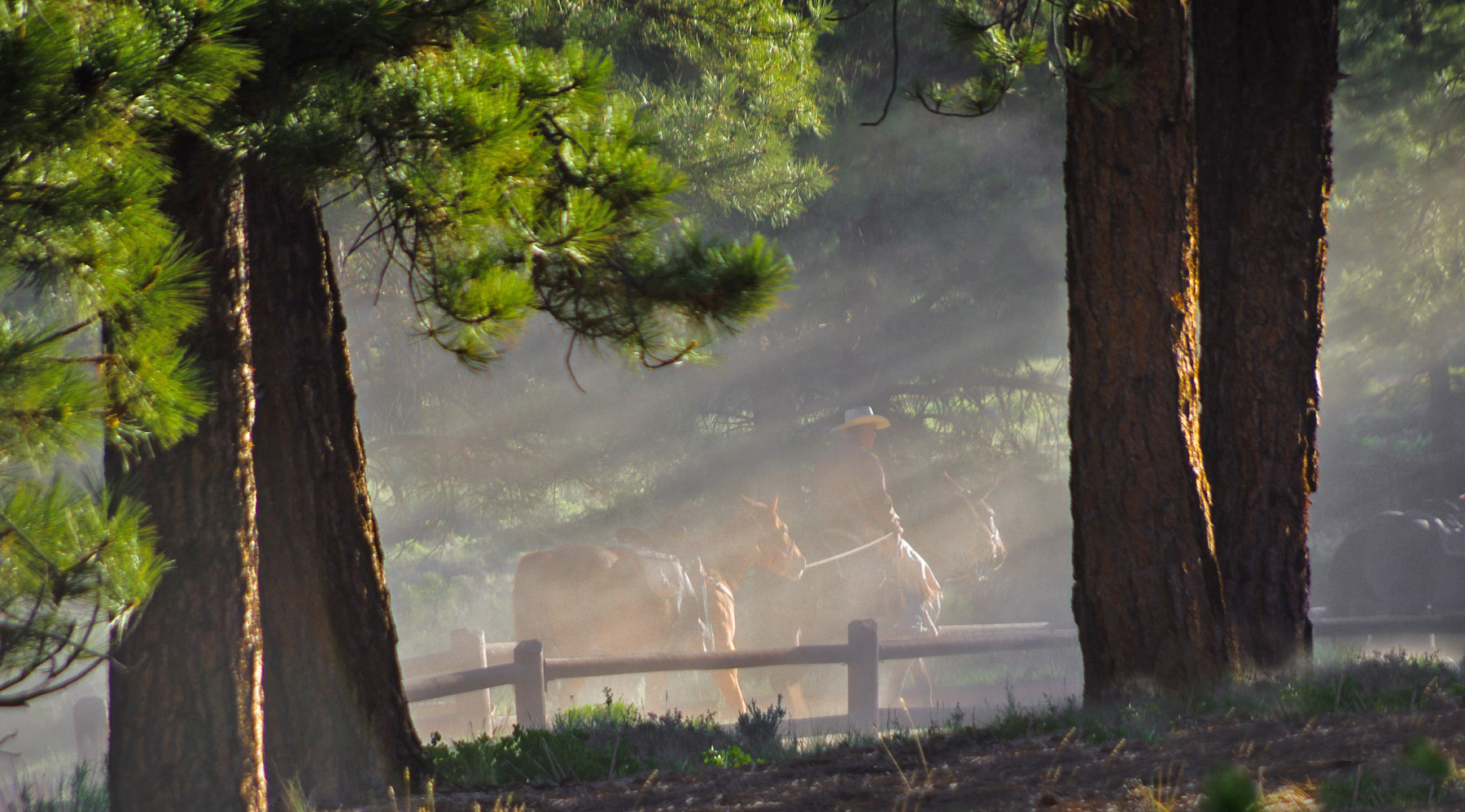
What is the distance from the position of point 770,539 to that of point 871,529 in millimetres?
1249

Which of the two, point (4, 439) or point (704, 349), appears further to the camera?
point (704, 349)

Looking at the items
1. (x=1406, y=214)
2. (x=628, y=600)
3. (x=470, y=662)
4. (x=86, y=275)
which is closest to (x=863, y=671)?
(x=628, y=600)

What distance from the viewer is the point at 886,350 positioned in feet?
51.8

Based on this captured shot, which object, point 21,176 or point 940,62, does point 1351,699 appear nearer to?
point 21,176

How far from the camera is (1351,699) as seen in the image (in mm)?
4633

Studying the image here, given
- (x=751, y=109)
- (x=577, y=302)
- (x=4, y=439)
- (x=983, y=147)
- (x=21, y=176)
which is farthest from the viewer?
(x=983, y=147)

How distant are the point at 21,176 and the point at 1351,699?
5.31 m

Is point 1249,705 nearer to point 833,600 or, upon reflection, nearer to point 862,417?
point 862,417

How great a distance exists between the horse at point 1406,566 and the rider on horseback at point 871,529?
6082mm

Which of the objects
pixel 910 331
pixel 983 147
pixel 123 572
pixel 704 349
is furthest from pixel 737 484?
pixel 123 572

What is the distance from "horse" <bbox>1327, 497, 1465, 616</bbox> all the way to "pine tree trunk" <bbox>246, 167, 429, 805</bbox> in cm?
1303

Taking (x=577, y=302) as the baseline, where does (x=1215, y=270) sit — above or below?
above

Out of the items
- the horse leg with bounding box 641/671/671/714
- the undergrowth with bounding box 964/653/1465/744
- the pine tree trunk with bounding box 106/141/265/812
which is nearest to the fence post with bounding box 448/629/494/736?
the horse leg with bounding box 641/671/671/714

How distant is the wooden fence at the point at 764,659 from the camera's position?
27.1ft
